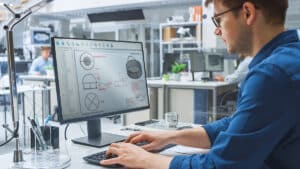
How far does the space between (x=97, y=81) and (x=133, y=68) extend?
0.24 m

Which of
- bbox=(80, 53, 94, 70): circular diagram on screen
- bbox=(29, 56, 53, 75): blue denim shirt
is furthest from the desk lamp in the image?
bbox=(29, 56, 53, 75): blue denim shirt

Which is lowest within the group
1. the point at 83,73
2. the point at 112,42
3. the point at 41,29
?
the point at 83,73

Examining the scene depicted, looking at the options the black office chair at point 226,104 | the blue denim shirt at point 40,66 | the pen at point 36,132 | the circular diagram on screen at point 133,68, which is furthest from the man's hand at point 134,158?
the blue denim shirt at point 40,66

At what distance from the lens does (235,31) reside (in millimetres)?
924

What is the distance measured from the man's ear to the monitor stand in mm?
755

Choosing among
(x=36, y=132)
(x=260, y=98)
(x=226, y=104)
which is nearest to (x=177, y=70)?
(x=226, y=104)

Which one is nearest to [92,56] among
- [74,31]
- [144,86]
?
[144,86]

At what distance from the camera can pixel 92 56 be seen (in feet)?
4.56

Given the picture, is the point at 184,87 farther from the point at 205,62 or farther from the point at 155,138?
the point at 155,138

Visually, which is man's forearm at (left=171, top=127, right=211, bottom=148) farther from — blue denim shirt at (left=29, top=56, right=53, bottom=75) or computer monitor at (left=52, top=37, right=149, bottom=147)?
blue denim shirt at (left=29, top=56, right=53, bottom=75)

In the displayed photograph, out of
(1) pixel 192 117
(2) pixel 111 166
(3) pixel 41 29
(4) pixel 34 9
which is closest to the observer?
(2) pixel 111 166

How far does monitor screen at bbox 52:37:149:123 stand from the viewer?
4.17ft

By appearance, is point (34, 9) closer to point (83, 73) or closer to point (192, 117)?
point (83, 73)

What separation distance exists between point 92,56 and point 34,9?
0.29 metres
